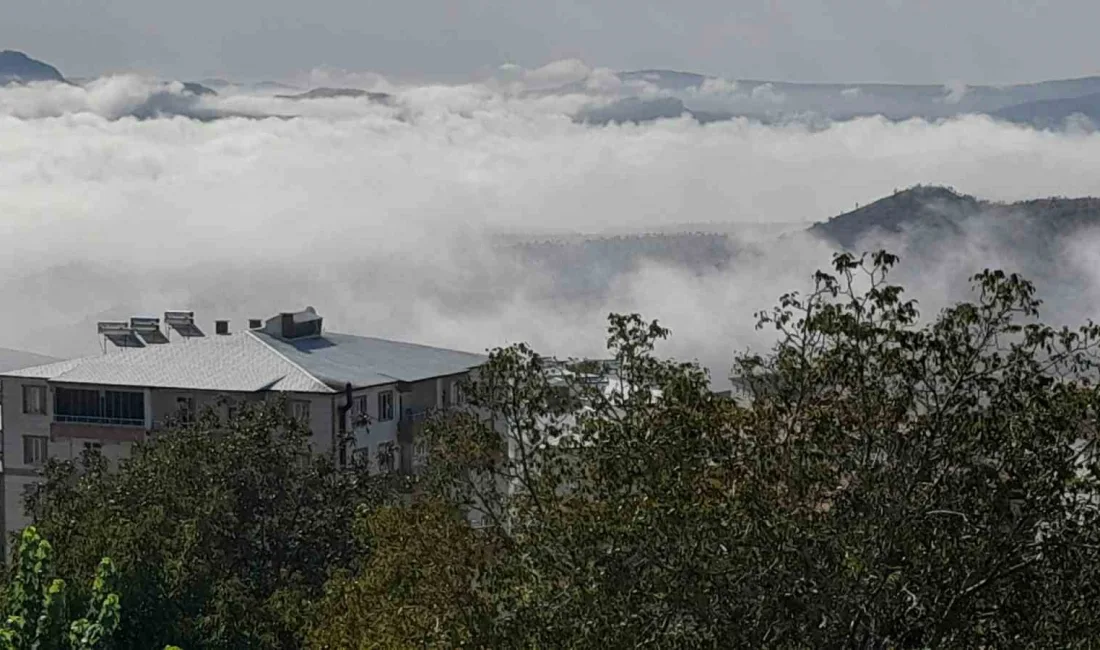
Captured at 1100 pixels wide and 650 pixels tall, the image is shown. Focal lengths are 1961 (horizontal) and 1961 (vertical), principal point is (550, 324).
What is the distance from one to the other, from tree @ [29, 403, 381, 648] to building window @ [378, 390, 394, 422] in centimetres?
1997

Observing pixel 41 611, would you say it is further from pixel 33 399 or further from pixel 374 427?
pixel 33 399

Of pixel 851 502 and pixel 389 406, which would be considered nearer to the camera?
pixel 851 502

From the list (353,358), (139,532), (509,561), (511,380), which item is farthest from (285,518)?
(353,358)

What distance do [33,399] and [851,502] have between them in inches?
2287

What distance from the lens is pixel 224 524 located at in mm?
41250

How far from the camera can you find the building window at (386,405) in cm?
6850

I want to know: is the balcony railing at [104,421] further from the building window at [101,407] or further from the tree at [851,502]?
the tree at [851,502]

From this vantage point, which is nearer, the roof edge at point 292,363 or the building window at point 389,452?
the building window at point 389,452

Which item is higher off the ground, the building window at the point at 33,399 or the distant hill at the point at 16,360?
the building window at the point at 33,399

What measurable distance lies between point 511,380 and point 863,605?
6.94 metres

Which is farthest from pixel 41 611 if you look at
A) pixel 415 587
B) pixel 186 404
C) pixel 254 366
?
pixel 254 366

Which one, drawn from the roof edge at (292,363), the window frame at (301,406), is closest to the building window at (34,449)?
the roof edge at (292,363)

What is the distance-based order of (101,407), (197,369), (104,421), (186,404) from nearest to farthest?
1. (186,404)
2. (104,421)
3. (101,407)
4. (197,369)

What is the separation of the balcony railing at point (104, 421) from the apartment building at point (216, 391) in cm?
4
